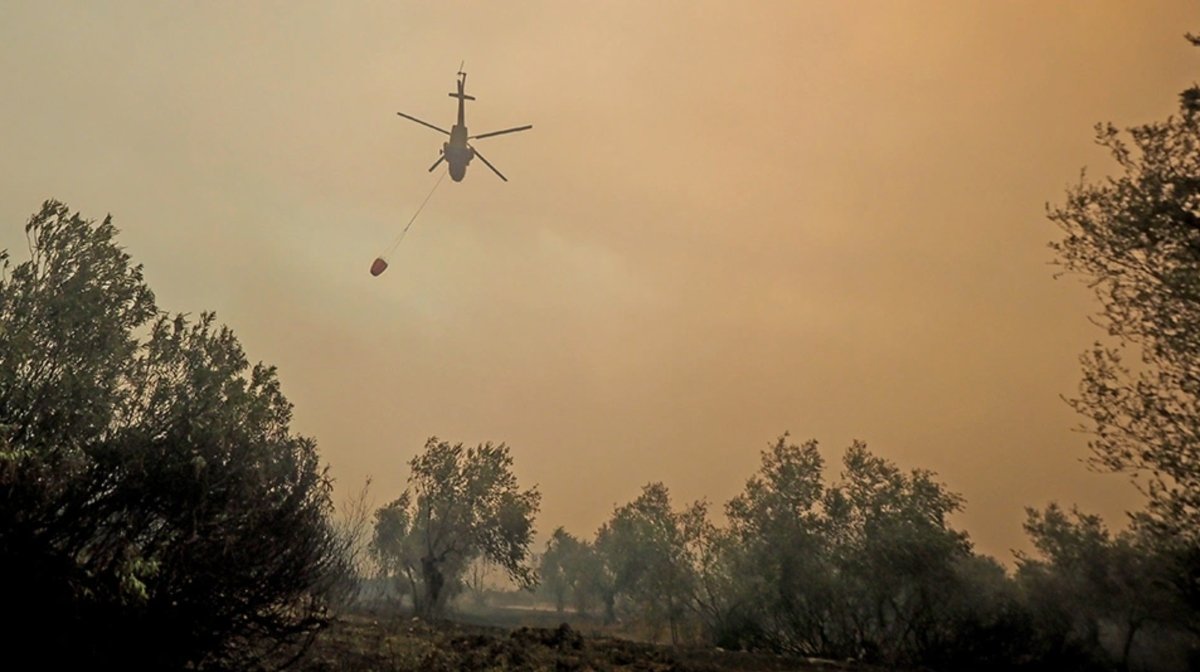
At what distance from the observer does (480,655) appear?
21719 millimetres

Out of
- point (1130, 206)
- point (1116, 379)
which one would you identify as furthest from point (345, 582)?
point (1130, 206)

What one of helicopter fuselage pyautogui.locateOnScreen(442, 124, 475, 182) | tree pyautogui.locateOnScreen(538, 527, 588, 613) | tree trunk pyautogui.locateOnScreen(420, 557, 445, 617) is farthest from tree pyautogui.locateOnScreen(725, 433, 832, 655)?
tree pyautogui.locateOnScreen(538, 527, 588, 613)

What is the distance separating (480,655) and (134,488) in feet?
43.4

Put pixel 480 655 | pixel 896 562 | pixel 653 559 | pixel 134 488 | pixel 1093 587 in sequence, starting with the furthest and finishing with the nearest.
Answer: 1. pixel 653 559
2. pixel 1093 587
3. pixel 896 562
4. pixel 480 655
5. pixel 134 488

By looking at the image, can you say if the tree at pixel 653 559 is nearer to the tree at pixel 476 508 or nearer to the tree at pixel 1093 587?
the tree at pixel 476 508

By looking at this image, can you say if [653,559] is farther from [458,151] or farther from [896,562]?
[458,151]

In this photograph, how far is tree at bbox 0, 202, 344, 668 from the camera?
442 inches

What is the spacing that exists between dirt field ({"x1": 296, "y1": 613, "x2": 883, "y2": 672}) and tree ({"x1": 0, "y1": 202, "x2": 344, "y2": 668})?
5102mm

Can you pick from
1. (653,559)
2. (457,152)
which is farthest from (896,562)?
(457,152)

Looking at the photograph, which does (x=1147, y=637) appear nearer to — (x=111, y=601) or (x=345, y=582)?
(x=345, y=582)

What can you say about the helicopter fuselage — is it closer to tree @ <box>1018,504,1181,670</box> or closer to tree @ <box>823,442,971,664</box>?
tree @ <box>823,442,971,664</box>

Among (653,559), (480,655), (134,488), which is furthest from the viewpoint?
(653,559)

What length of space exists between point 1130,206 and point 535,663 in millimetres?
22921

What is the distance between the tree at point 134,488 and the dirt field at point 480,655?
5.10m
